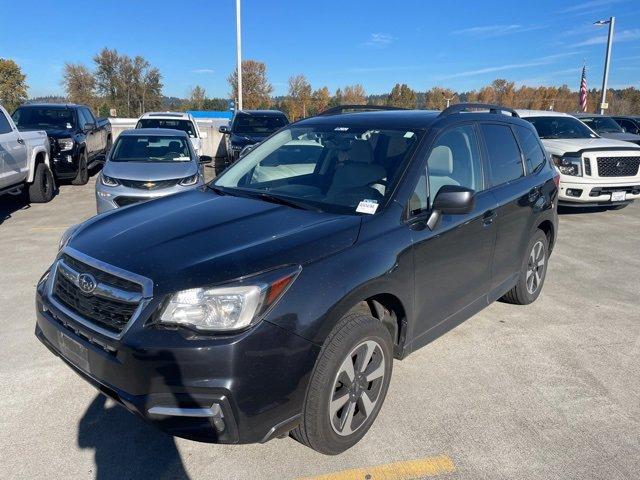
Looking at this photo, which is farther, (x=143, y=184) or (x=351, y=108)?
(x=143, y=184)

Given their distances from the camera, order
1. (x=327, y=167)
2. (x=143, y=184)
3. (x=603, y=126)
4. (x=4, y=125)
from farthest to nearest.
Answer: (x=603, y=126), (x=4, y=125), (x=143, y=184), (x=327, y=167)

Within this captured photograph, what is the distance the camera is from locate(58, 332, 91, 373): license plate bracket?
2568 millimetres

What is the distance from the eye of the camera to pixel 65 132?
466 inches

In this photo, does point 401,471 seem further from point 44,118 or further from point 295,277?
point 44,118

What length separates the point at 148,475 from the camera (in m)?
2.62

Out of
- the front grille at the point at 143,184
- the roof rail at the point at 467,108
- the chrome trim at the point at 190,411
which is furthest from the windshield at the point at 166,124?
the chrome trim at the point at 190,411

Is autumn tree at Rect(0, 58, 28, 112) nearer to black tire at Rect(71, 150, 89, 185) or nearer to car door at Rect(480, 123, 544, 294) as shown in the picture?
black tire at Rect(71, 150, 89, 185)

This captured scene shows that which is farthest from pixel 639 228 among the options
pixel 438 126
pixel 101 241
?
pixel 101 241

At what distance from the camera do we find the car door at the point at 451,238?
10.4 ft

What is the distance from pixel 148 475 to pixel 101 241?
130 cm

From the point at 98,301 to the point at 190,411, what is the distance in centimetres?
78

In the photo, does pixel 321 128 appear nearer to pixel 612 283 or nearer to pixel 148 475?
pixel 148 475

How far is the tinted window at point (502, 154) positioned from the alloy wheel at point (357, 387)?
1.96m

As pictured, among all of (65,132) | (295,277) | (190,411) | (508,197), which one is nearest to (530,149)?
(508,197)
